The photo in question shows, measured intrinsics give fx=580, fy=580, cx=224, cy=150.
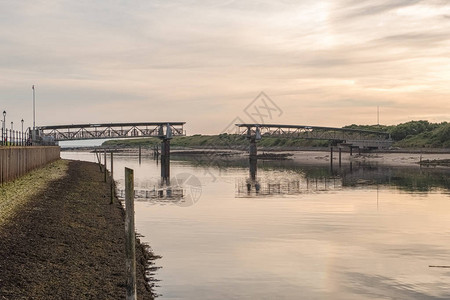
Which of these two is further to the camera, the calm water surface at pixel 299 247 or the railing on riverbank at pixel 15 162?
the railing on riverbank at pixel 15 162

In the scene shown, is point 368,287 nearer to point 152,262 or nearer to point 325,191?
point 152,262

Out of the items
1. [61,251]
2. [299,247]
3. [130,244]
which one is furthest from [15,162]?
[130,244]

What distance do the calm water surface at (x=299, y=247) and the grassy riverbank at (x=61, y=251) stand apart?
1969mm

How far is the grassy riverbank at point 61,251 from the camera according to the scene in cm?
1706

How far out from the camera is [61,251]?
2188 cm

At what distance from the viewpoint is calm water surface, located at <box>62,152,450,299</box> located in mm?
20750

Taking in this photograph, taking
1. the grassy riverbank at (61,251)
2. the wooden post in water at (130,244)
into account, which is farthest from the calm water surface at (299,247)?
the wooden post in water at (130,244)

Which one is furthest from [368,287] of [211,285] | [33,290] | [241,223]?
[241,223]

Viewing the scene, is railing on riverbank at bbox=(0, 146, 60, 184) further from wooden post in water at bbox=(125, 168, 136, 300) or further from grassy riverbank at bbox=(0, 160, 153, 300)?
wooden post in water at bbox=(125, 168, 136, 300)

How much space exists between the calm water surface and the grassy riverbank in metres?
1.97

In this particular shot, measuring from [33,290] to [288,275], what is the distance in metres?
10.1

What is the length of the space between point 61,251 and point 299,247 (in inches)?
461

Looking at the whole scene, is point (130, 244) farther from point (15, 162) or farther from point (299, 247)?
point (15, 162)

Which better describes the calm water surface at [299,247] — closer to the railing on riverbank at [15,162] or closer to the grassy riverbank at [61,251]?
the grassy riverbank at [61,251]
